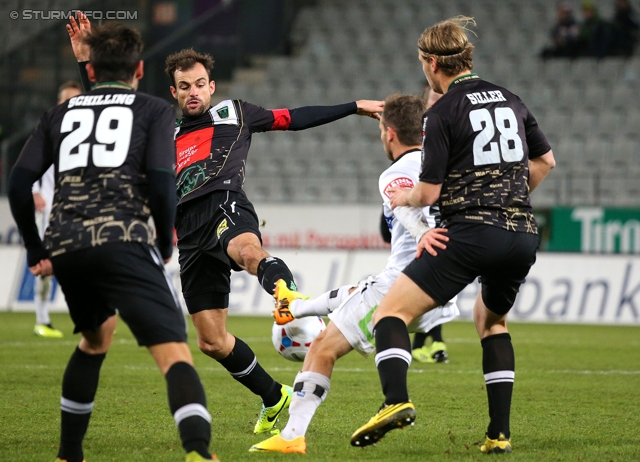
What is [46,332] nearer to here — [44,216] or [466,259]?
[44,216]

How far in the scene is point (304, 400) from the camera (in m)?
4.86

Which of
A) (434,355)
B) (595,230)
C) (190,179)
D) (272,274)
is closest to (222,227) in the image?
(190,179)

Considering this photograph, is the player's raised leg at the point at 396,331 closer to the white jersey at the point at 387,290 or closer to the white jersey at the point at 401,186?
the white jersey at the point at 387,290

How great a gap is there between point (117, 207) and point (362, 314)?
1.52 m

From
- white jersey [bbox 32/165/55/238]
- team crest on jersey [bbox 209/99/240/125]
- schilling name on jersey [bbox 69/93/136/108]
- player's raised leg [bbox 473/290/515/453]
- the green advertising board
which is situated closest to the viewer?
schilling name on jersey [bbox 69/93/136/108]

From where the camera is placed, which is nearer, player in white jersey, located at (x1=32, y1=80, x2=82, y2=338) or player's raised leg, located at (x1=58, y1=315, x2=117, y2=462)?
player's raised leg, located at (x1=58, y1=315, x2=117, y2=462)

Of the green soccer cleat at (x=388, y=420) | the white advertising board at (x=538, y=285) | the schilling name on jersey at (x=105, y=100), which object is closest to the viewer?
the schilling name on jersey at (x=105, y=100)

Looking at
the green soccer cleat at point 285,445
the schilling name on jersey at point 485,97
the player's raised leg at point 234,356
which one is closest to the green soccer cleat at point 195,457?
the green soccer cleat at point 285,445

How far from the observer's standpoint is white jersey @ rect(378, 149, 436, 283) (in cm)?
509

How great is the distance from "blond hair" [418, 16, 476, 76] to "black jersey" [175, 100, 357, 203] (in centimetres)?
156

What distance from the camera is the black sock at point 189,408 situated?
3.95 meters

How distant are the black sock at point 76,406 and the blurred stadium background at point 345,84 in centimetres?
1290

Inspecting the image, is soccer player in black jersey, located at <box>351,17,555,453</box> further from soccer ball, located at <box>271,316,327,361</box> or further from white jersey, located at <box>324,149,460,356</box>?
soccer ball, located at <box>271,316,327,361</box>

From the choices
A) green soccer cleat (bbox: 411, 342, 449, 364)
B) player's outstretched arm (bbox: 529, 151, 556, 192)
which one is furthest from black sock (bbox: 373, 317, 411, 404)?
green soccer cleat (bbox: 411, 342, 449, 364)
